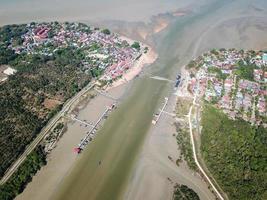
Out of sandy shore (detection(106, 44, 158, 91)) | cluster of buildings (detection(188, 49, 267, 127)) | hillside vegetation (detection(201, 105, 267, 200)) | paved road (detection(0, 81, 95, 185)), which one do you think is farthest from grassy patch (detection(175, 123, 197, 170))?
paved road (detection(0, 81, 95, 185))

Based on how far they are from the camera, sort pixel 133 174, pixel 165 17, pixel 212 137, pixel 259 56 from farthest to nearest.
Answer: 1. pixel 165 17
2. pixel 259 56
3. pixel 212 137
4. pixel 133 174

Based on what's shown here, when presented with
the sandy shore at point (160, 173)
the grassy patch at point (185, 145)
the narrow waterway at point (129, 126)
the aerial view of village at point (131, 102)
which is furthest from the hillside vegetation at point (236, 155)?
the narrow waterway at point (129, 126)

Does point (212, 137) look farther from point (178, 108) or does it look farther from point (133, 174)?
point (133, 174)

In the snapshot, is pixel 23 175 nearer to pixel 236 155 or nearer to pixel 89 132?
pixel 89 132

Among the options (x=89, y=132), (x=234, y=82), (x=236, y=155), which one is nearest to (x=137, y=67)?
(x=234, y=82)

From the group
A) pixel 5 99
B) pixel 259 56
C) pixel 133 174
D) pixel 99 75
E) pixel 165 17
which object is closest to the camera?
pixel 133 174

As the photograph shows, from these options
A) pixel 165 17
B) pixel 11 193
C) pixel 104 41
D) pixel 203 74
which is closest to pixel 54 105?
pixel 11 193

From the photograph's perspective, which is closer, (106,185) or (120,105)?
(106,185)
